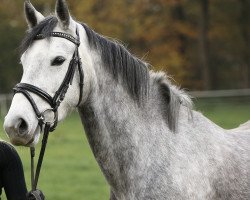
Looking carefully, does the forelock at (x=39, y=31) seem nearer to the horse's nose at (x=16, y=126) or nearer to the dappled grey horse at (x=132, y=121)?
the dappled grey horse at (x=132, y=121)

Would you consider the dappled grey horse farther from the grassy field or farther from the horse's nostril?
the grassy field

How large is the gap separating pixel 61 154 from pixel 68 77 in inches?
422

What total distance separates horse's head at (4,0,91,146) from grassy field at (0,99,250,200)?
11.1 feet

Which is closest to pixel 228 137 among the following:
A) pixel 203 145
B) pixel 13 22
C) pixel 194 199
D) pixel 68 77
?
pixel 203 145

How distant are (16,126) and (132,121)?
925mm

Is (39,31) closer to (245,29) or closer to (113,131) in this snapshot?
(113,131)

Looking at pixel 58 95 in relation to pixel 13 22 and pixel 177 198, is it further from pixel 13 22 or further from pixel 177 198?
pixel 13 22

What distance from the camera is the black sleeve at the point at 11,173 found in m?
4.50

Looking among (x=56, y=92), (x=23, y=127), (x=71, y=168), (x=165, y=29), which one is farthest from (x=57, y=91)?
(x=165, y=29)

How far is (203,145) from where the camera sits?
435cm

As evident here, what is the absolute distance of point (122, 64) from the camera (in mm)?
4281

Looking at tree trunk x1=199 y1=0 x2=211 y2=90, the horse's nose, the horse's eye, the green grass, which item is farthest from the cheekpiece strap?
tree trunk x1=199 y1=0 x2=211 y2=90

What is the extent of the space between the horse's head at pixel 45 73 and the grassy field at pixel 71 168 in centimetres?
339

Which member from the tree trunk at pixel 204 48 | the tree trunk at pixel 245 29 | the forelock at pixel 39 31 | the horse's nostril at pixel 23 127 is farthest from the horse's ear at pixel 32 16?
the tree trunk at pixel 245 29
